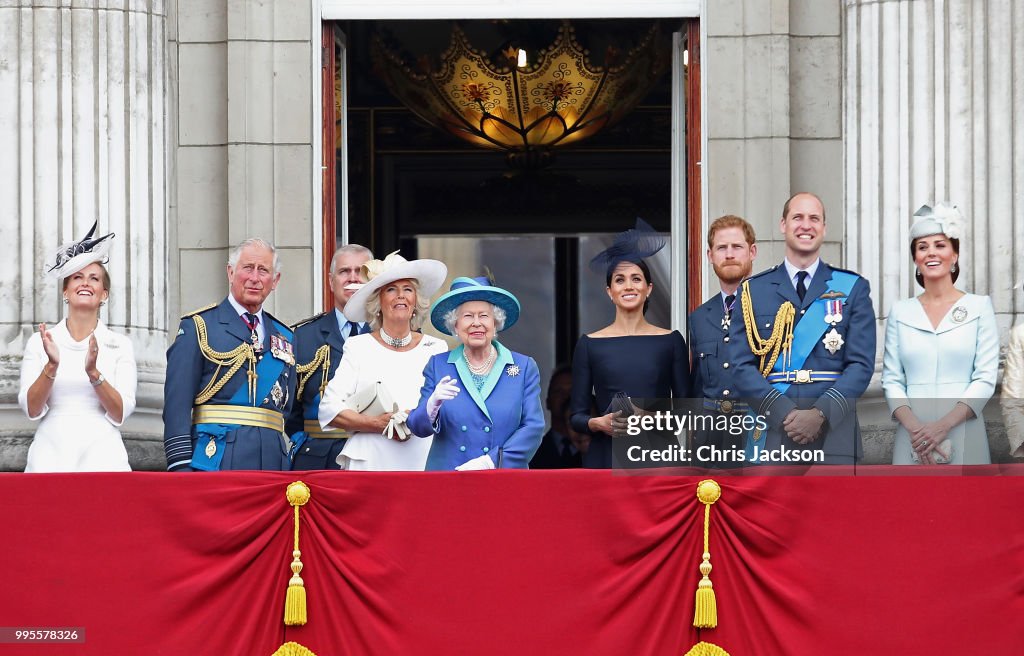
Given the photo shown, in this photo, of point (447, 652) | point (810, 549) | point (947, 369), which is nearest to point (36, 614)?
point (447, 652)

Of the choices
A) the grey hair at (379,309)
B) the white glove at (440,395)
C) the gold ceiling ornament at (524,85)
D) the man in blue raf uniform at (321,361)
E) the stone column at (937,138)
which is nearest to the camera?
the white glove at (440,395)

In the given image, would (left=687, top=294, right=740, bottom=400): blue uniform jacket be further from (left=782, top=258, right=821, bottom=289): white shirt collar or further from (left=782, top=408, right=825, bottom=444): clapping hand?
(left=782, top=408, right=825, bottom=444): clapping hand

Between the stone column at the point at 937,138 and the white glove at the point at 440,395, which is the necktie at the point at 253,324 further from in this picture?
the stone column at the point at 937,138

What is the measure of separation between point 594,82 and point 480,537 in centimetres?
811

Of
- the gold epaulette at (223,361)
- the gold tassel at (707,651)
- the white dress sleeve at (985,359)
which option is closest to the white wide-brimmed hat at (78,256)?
the gold epaulette at (223,361)

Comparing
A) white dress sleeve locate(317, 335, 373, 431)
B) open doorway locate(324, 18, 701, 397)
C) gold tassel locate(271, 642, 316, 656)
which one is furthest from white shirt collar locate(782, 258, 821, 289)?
open doorway locate(324, 18, 701, 397)

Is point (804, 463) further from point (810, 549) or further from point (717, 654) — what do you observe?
→ point (717, 654)

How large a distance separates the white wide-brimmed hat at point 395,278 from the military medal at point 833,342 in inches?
76.4

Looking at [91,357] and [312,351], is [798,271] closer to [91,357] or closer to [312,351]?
[312,351]

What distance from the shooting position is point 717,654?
26.9ft

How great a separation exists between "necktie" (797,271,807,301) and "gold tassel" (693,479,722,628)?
4.01 feet

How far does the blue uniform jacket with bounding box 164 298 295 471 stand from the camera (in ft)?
29.7

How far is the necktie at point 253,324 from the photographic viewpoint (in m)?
9.34

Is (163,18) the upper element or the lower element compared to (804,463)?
upper
